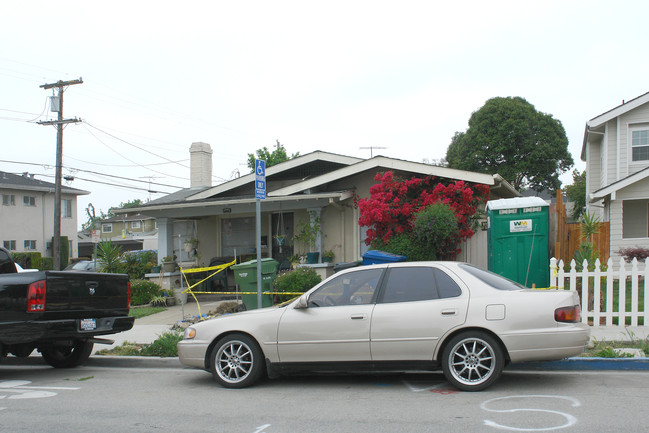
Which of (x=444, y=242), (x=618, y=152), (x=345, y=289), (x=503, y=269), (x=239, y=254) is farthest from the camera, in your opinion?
(x=618, y=152)

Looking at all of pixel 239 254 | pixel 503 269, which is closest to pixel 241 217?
pixel 239 254

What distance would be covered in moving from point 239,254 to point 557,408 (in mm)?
12825

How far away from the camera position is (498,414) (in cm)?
534

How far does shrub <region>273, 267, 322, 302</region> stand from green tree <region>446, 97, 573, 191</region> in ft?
83.1

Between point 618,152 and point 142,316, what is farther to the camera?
point 618,152

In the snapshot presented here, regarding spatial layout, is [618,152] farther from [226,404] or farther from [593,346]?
[226,404]

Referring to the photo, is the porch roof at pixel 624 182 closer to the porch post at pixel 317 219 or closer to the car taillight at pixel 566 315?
the porch post at pixel 317 219

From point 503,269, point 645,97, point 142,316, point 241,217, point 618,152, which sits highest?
point 645,97

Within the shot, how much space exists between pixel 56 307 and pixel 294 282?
239 inches

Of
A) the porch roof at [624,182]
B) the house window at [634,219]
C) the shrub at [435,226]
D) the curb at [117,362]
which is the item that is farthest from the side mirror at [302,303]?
the house window at [634,219]

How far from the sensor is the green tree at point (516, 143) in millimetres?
35531

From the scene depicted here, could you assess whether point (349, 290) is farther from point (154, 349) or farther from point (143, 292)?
point (143, 292)

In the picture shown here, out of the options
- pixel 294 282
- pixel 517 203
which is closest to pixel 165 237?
pixel 294 282

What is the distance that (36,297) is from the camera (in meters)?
7.47
